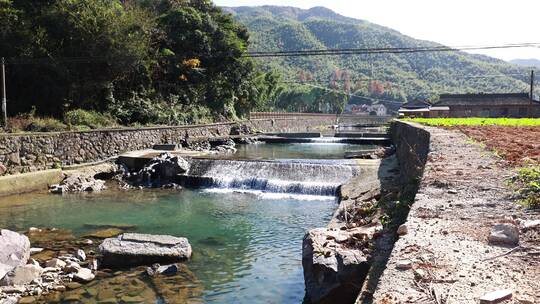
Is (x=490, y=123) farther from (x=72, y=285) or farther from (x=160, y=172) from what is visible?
(x=72, y=285)

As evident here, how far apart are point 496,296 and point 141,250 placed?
7.23 metres

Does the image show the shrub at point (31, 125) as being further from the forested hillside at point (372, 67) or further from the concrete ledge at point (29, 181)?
the forested hillside at point (372, 67)

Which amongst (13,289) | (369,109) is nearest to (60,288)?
(13,289)

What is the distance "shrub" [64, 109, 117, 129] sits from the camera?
70.2ft

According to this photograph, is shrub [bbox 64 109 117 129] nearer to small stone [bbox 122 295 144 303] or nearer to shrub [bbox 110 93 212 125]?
shrub [bbox 110 93 212 125]

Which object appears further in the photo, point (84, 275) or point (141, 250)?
point (141, 250)

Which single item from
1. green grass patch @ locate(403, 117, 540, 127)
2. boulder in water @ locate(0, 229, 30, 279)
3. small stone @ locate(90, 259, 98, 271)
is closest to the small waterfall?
green grass patch @ locate(403, 117, 540, 127)

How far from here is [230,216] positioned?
13172 mm

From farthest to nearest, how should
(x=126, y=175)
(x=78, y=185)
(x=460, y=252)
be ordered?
(x=126, y=175) → (x=78, y=185) → (x=460, y=252)

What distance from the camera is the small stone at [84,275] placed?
314 inches

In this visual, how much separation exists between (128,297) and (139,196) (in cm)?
932

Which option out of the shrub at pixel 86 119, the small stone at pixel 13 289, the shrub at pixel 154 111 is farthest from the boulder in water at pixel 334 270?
the shrub at pixel 154 111

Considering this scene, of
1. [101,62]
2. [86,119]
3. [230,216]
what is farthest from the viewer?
[101,62]

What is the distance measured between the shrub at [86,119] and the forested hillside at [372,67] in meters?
92.1
